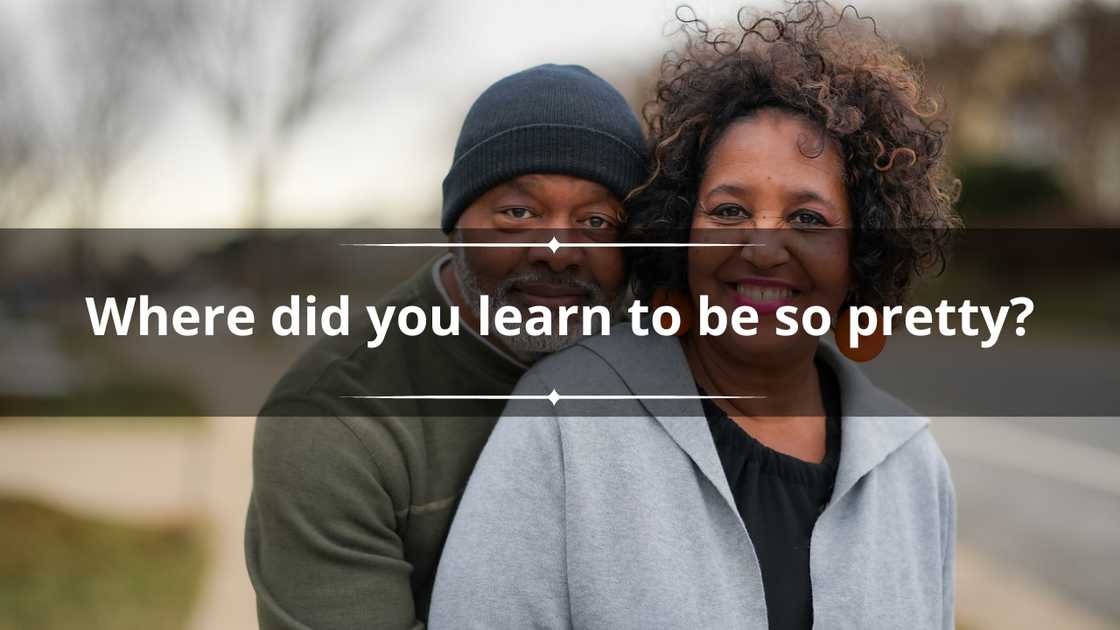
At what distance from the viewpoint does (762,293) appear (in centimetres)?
188

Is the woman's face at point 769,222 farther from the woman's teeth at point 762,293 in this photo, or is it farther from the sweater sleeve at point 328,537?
the sweater sleeve at point 328,537

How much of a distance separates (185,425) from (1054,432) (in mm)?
7519

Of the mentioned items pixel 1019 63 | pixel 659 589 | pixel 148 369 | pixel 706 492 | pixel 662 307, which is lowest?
pixel 659 589

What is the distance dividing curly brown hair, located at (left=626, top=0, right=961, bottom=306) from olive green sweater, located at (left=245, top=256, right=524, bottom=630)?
0.51 m

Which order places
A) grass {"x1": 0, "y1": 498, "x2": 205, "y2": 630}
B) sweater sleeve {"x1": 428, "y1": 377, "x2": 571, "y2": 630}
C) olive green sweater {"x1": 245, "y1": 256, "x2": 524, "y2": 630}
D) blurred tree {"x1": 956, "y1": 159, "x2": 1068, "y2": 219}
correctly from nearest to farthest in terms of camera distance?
sweater sleeve {"x1": 428, "y1": 377, "x2": 571, "y2": 630}
olive green sweater {"x1": 245, "y1": 256, "x2": 524, "y2": 630}
grass {"x1": 0, "y1": 498, "x2": 205, "y2": 630}
blurred tree {"x1": 956, "y1": 159, "x2": 1068, "y2": 219}

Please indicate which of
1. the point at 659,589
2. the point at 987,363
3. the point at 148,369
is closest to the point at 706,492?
the point at 659,589

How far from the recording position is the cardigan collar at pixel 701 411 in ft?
5.87

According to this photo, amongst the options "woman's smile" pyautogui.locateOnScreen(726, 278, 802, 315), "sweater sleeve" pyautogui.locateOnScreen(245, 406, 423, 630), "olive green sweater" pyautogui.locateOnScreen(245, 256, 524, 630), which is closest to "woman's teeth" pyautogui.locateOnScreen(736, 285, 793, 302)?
"woman's smile" pyautogui.locateOnScreen(726, 278, 802, 315)

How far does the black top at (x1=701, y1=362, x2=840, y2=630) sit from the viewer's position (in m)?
1.78

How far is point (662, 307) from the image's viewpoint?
2033 mm

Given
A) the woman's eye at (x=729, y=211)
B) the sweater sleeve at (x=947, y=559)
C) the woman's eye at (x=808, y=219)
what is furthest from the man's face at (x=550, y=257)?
the sweater sleeve at (x=947, y=559)

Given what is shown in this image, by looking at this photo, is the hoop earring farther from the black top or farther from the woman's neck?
the black top

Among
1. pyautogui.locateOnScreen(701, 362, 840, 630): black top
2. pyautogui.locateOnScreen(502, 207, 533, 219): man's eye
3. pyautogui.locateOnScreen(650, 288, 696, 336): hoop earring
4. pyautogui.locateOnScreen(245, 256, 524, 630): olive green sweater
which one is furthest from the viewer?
pyautogui.locateOnScreen(502, 207, 533, 219): man's eye

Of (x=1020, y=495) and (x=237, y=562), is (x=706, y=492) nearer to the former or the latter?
(x=237, y=562)
